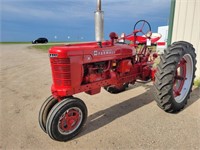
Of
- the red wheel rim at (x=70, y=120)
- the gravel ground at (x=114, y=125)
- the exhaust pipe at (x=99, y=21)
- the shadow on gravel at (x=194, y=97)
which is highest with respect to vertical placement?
the exhaust pipe at (x=99, y=21)

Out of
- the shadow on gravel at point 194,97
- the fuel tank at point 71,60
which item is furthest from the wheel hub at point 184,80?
the fuel tank at point 71,60

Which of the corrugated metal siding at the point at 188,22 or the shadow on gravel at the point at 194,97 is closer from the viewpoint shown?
the shadow on gravel at the point at 194,97

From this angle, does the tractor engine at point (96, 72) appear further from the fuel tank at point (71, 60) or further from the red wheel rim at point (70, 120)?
the red wheel rim at point (70, 120)

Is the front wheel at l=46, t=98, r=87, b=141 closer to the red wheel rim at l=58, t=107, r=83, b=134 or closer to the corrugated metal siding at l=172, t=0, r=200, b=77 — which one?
the red wheel rim at l=58, t=107, r=83, b=134

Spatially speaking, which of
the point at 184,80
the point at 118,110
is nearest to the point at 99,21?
the point at 118,110

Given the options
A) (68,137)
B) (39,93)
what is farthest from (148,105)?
(39,93)

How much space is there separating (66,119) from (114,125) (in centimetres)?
86

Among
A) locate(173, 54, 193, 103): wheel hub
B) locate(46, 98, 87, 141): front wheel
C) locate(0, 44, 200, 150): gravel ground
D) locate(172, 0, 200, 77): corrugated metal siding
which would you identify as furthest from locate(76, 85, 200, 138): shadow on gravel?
locate(172, 0, 200, 77): corrugated metal siding

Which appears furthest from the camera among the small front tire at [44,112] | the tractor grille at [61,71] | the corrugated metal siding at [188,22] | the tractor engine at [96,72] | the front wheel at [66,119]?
the corrugated metal siding at [188,22]

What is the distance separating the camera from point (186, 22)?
533 centimetres

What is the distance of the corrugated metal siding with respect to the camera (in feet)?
16.8

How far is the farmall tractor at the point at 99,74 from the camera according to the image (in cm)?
270

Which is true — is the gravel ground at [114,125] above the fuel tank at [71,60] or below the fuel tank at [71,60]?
below

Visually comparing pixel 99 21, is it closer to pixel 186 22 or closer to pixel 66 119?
pixel 66 119
